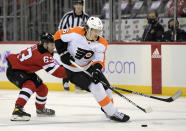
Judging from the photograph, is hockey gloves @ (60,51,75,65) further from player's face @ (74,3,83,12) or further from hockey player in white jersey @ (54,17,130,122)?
player's face @ (74,3,83,12)

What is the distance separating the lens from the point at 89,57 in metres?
5.29

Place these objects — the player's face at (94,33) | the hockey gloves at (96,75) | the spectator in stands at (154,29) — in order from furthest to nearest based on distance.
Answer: the spectator in stands at (154,29) < the player's face at (94,33) < the hockey gloves at (96,75)

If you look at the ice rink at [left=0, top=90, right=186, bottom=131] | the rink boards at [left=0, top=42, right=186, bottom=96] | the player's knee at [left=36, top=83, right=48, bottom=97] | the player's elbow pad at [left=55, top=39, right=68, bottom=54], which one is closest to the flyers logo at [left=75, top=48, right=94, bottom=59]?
the player's elbow pad at [left=55, top=39, right=68, bottom=54]

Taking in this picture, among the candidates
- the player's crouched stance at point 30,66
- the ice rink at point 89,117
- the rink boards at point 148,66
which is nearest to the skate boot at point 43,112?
the ice rink at point 89,117

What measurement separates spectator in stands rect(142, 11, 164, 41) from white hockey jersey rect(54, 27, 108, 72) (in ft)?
8.59

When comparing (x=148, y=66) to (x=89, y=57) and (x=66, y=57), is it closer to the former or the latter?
(x=89, y=57)

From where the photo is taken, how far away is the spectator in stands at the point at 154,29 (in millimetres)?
7734

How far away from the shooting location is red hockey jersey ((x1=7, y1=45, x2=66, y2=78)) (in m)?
5.09

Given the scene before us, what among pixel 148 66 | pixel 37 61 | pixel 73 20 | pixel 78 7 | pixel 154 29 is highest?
pixel 78 7

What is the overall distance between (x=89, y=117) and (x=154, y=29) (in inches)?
114

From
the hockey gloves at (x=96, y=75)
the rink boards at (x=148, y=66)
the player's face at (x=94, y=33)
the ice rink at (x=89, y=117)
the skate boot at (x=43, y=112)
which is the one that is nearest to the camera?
the ice rink at (x=89, y=117)

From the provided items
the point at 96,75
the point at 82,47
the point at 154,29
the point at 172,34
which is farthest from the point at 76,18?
the point at 96,75

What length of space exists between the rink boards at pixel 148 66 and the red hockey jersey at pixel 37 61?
2331 mm

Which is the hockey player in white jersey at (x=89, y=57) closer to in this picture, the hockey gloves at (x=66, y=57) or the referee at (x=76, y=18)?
the hockey gloves at (x=66, y=57)
